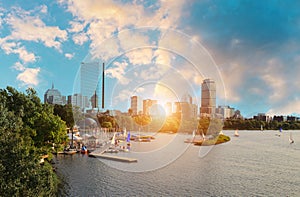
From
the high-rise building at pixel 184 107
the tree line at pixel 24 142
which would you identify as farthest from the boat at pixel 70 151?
the high-rise building at pixel 184 107

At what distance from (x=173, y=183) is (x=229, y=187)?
4.17m

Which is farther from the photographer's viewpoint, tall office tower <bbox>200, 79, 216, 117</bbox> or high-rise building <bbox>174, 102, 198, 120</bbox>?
tall office tower <bbox>200, 79, 216, 117</bbox>

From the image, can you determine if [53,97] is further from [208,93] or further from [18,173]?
[18,173]

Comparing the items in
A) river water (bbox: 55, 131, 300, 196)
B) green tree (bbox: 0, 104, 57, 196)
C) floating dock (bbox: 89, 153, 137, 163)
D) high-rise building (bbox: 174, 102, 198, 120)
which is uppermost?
high-rise building (bbox: 174, 102, 198, 120)

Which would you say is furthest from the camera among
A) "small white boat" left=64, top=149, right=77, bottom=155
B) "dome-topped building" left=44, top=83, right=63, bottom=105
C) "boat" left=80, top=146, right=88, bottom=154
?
"dome-topped building" left=44, top=83, right=63, bottom=105

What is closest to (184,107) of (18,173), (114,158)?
(114,158)

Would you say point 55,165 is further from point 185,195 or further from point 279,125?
point 279,125

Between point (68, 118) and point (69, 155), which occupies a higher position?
point (68, 118)

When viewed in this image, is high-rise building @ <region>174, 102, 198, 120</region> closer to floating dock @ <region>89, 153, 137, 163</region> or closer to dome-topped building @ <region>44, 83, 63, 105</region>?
floating dock @ <region>89, 153, 137, 163</region>

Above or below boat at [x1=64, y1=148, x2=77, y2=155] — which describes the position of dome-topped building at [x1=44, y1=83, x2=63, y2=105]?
above

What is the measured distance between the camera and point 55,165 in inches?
1156

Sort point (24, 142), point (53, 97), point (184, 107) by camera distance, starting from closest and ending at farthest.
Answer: point (24, 142), point (184, 107), point (53, 97)

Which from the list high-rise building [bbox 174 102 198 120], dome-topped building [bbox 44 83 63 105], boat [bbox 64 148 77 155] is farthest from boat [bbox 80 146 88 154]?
dome-topped building [bbox 44 83 63 105]

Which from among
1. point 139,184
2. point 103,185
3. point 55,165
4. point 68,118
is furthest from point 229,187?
point 68,118
